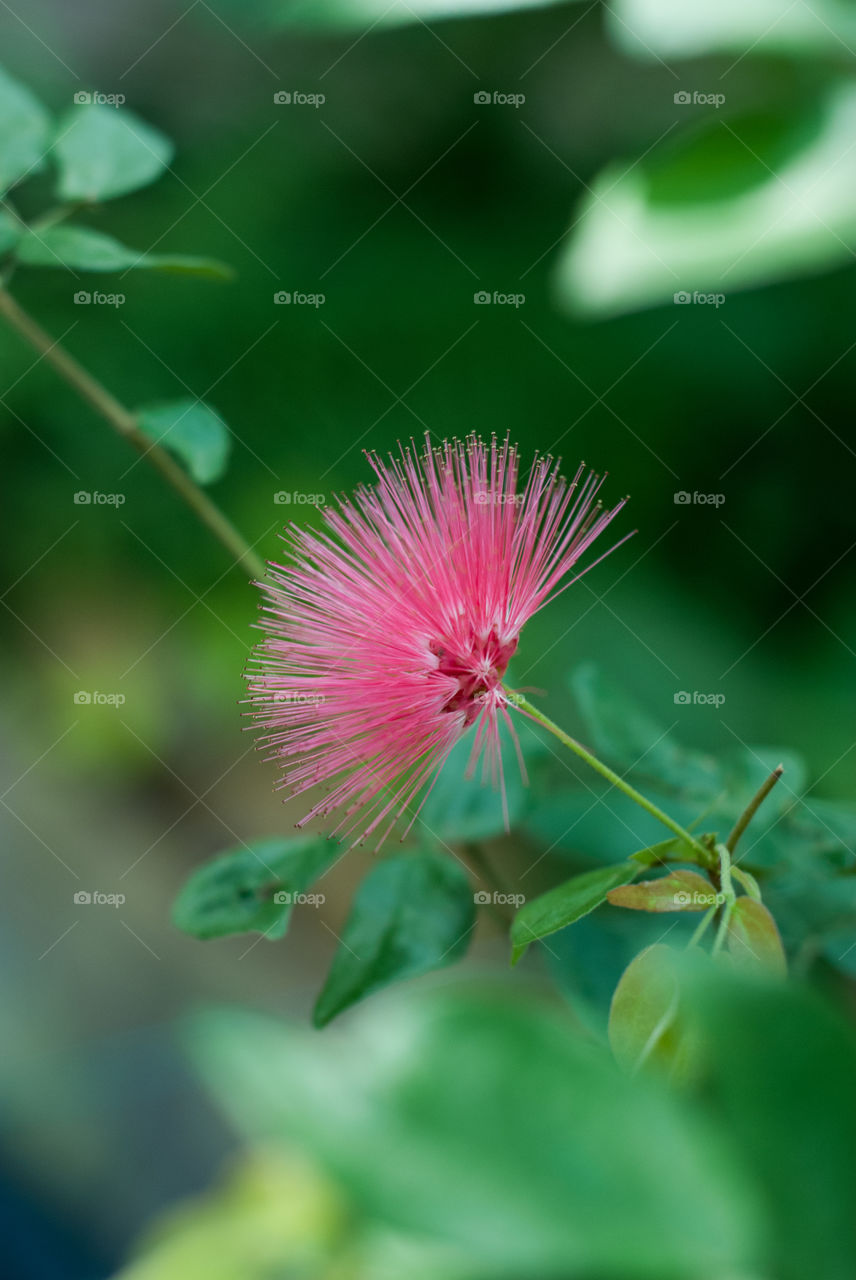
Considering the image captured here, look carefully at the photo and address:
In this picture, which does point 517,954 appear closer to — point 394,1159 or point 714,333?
point 394,1159

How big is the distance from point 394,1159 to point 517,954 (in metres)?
0.24

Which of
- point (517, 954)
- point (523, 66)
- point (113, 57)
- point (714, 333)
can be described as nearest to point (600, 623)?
point (714, 333)

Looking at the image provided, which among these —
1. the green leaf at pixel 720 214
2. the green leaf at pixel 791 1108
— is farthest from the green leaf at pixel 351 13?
the green leaf at pixel 791 1108

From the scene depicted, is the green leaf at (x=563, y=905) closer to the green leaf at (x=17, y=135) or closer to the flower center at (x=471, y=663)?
the flower center at (x=471, y=663)

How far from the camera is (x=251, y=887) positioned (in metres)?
0.48

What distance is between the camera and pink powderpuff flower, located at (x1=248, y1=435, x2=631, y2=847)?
1.38ft

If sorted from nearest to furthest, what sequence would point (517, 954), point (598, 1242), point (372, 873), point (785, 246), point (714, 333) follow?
point (598, 1242)
point (517, 954)
point (372, 873)
point (785, 246)
point (714, 333)

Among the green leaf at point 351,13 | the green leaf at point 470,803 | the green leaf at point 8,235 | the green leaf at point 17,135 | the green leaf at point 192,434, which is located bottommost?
the green leaf at point 470,803

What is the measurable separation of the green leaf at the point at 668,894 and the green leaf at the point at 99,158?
42 centimetres

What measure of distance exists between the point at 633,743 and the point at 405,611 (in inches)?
6.9

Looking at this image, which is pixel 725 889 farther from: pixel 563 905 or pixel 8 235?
pixel 8 235

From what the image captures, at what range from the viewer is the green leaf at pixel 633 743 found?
55cm

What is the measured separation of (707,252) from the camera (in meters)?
0.72

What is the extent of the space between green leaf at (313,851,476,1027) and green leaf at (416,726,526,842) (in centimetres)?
3
